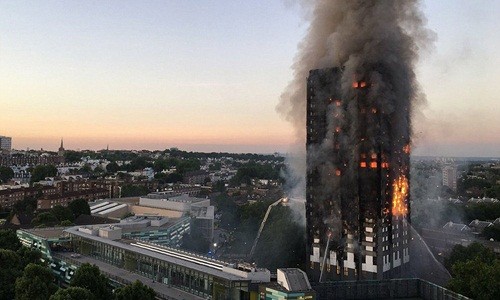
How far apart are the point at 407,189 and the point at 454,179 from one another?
133m

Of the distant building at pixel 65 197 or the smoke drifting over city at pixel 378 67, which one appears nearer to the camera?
the smoke drifting over city at pixel 378 67

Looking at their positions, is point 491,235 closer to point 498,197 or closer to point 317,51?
point 317,51

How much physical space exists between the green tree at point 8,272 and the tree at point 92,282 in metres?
7.64

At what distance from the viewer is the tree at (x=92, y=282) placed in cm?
3622

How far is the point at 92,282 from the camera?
3653 cm

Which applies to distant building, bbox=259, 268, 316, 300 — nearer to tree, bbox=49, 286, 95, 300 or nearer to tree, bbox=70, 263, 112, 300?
tree, bbox=49, 286, 95, 300

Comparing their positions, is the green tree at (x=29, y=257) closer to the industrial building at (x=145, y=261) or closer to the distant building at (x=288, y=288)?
the industrial building at (x=145, y=261)

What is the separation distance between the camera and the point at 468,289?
3841 cm

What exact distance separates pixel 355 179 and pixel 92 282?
25.8 m

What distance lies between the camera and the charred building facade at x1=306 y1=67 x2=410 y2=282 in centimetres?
4850

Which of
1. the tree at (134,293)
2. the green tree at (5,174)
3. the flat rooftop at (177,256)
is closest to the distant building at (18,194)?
the green tree at (5,174)

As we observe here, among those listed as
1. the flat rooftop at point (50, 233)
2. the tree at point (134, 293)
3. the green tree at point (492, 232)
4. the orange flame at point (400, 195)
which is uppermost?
the orange flame at point (400, 195)

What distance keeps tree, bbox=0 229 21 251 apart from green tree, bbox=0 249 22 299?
984 cm

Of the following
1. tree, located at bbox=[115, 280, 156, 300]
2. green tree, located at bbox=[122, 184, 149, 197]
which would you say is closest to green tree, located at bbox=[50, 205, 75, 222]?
green tree, located at bbox=[122, 184, 149, 197]
